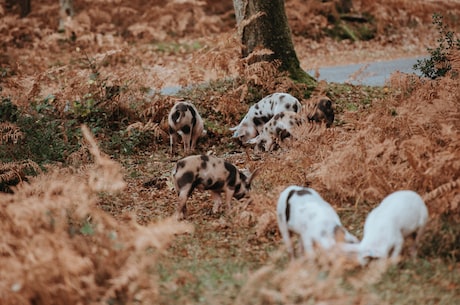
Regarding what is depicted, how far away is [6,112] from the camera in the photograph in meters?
10.4

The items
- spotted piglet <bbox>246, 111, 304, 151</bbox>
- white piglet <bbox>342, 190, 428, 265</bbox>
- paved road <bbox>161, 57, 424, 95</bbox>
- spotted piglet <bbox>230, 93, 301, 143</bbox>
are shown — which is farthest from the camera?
paved road <bbox>161, 57, 424, 95</bbox>

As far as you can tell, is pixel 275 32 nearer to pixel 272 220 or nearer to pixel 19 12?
pixel 272 220

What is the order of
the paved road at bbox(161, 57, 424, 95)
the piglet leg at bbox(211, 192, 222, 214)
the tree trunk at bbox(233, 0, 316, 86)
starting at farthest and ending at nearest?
the paved road at bbox(161, 57, 424, 95), the tree trunk at bbox(233, 0, 316, 86), the piglet leg at bbox(211, 192, 222, 214)

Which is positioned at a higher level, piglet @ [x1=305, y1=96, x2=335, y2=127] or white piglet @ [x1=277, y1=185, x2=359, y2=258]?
piglet @ [x1=305, y1=96, x2=335, y2=127]

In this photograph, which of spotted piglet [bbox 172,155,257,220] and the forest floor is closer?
the forest floor

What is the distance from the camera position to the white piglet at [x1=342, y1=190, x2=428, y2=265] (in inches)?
201

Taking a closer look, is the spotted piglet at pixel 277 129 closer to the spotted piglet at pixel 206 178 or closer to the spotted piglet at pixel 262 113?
the spotted piglet at pixel 262 113

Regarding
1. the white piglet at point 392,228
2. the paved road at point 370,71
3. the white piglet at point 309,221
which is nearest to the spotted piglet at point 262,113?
the paved road at point 370,71

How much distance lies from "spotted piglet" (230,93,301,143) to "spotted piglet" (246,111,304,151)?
448 mm

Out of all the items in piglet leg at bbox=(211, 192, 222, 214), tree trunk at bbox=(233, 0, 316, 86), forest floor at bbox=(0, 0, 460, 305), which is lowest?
piglet leg at bbox=(211, 192, 222, 214)

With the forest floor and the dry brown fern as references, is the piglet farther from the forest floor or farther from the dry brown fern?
the dry brown fern

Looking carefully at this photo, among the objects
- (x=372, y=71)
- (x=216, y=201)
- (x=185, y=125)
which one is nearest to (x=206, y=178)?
(x=216, y=201)

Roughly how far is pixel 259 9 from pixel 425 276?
26.6 feet

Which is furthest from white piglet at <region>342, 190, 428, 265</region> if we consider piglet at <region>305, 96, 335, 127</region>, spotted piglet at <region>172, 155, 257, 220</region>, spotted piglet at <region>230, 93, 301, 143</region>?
spotted piglet at <region>230, 93, 301, 143</region>
